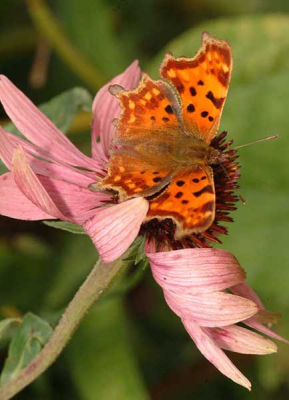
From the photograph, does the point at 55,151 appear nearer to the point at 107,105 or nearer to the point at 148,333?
the point at 107,105

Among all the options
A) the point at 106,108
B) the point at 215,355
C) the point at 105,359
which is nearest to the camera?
the point at 215,355

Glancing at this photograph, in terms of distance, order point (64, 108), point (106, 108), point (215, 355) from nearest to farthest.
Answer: point (215, 355)
point (106, 108)
point (64, 108)

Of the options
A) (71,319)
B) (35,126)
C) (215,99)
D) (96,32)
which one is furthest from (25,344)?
(96,32)

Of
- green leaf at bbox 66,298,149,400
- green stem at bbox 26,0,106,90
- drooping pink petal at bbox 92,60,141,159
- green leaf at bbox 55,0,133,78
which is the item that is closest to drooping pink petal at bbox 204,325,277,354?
drooping pink petal at bbox 92,60,141,159

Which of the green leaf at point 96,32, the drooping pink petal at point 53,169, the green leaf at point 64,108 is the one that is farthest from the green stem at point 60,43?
the drooping pink petal at point 53,169

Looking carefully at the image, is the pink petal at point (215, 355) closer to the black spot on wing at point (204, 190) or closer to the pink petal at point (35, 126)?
the black spot on wing at point (204, 190)

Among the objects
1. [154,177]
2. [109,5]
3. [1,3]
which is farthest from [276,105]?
[154,177]

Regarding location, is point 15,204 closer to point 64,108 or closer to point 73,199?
point 73,199
